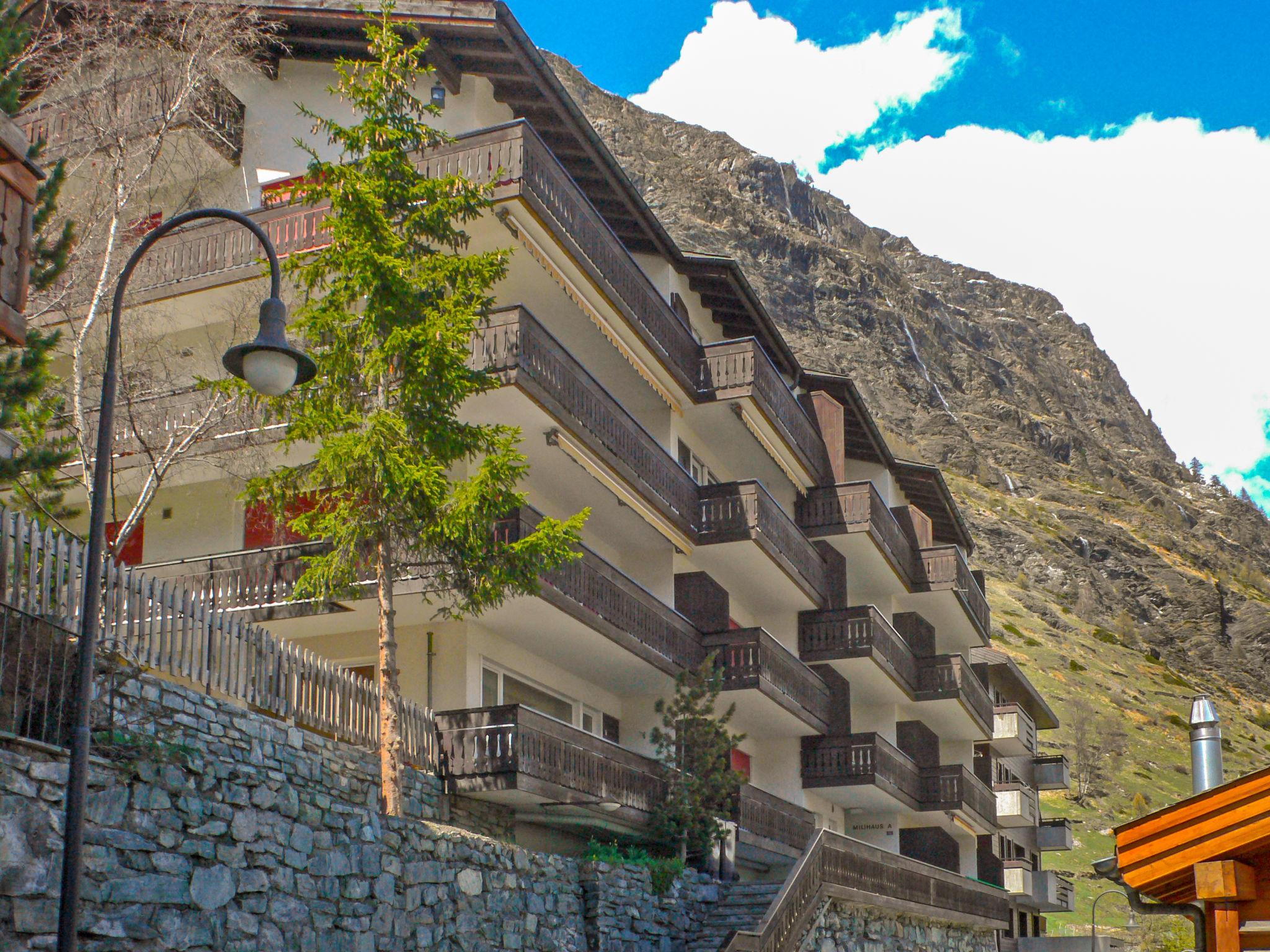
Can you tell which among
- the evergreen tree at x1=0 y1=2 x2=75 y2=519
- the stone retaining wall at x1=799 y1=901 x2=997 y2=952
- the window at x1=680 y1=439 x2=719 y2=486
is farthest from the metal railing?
the evergreen tree at x1=0 y1=2 x2=75 y2=519

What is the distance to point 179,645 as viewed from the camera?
1437cm

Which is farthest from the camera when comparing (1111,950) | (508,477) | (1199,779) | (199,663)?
(1111,950)

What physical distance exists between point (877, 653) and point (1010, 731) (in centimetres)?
1775

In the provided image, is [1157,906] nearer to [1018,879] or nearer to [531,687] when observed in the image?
[531,687]

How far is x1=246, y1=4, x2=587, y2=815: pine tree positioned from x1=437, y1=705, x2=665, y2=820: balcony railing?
1.64 m

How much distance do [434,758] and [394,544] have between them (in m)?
2.75

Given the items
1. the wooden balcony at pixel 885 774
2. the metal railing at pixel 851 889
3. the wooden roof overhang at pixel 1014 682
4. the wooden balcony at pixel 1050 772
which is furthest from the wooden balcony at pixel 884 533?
the wooden balcony at pixel 1050 772

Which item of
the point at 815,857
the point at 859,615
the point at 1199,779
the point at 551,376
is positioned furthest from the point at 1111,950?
the point at 1199,779

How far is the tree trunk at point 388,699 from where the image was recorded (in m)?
16.8

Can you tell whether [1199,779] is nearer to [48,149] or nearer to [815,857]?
[815,857]

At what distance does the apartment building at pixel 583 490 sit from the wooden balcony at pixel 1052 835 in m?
20.0

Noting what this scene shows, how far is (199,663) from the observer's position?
577 inches

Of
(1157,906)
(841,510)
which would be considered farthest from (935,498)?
(1157,906)

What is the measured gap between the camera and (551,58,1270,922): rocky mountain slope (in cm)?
11088
